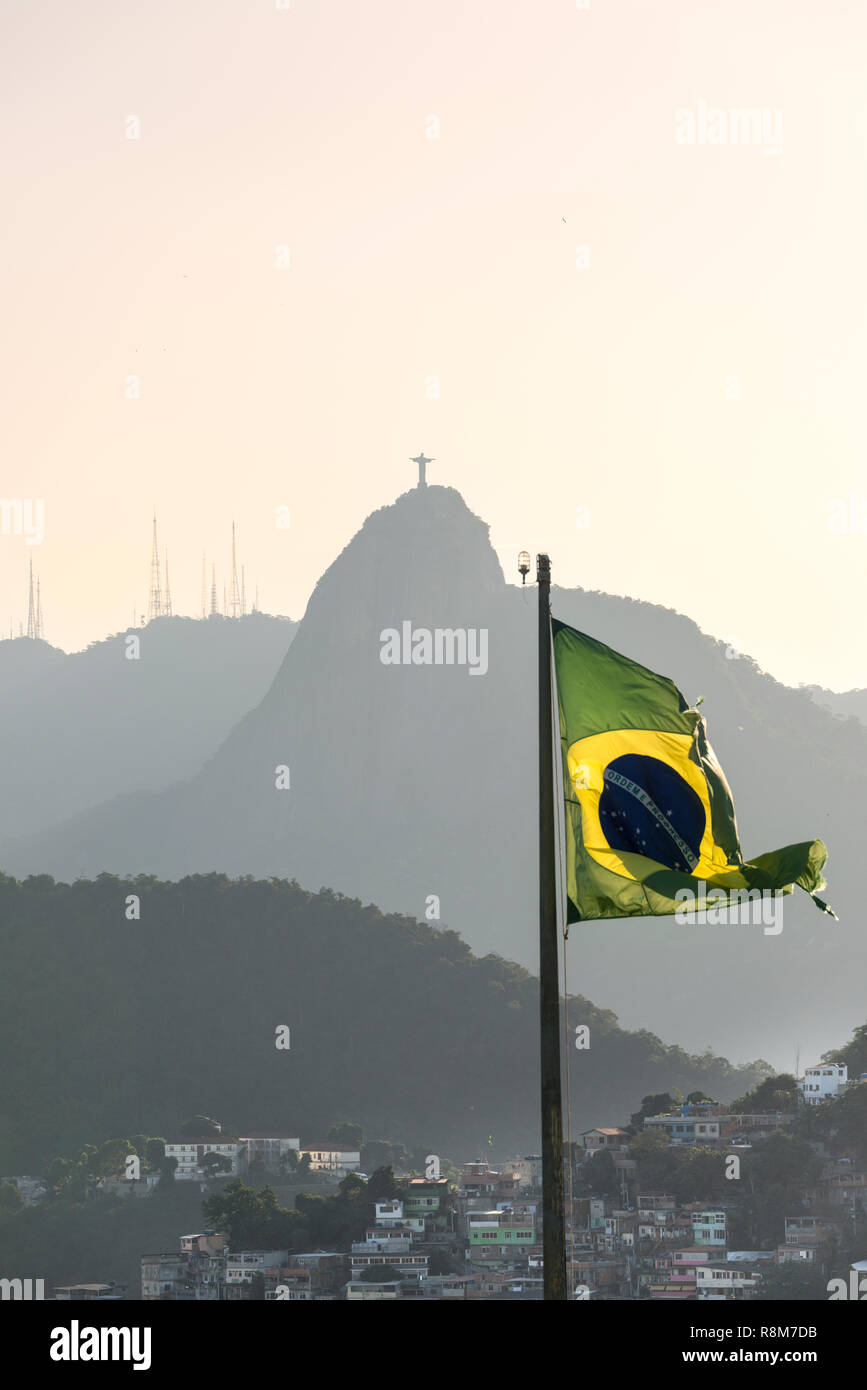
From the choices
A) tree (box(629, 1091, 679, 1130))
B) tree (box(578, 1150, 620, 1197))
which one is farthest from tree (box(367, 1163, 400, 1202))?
tree (box(629, 1091, 679, 1130))

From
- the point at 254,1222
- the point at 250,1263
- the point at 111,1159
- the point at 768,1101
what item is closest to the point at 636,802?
the point at 250,1263

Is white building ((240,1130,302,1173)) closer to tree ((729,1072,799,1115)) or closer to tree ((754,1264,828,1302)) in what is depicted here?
tree ((729,1072,799,1115))

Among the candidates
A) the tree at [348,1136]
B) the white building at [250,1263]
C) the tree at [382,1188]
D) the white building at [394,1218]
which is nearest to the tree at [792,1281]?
the white building at [394,1218]

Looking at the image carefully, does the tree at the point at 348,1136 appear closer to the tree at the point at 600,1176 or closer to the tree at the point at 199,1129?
the tree at the point at 199,1129

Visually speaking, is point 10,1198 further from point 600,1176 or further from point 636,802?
point 636,802

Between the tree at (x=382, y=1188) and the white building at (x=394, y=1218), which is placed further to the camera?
the tree at (x=382, y=1188)
